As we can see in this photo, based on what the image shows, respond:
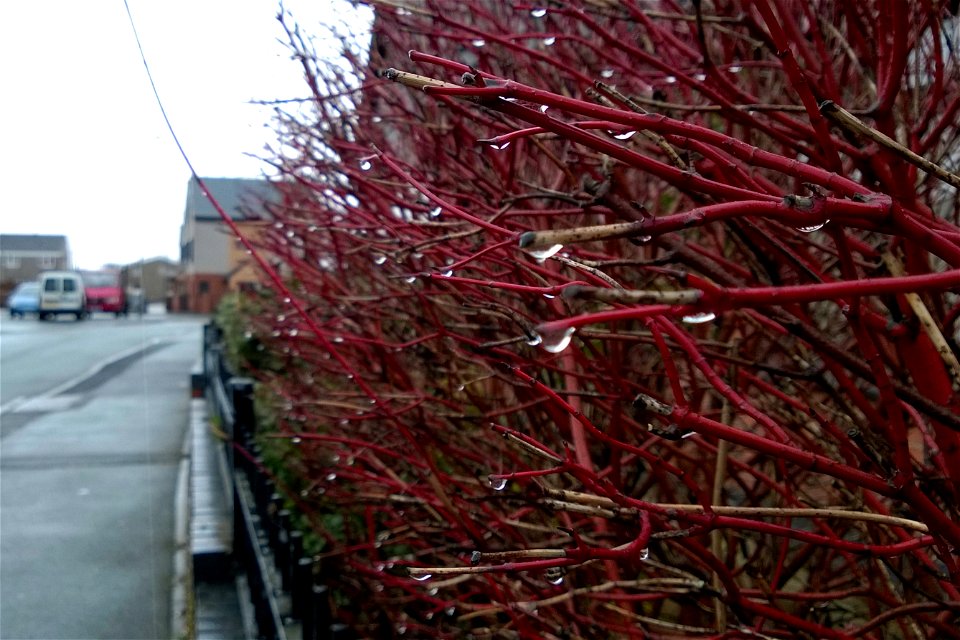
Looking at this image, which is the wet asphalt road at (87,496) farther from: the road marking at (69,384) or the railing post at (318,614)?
the railing post at (318,614)

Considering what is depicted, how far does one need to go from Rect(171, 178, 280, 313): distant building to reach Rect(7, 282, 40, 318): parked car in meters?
3.39

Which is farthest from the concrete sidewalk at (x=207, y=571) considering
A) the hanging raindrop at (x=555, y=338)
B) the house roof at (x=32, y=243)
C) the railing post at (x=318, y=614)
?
the hanging raindrop at (x=555, y=338)

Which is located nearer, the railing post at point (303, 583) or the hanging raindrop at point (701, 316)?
the hanging raindrop at point (701, 316)

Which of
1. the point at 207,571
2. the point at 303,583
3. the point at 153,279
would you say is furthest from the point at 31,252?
the point at 153,279

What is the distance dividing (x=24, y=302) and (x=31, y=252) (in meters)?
17.8

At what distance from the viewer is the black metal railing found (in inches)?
151

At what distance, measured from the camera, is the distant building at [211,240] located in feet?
25.9

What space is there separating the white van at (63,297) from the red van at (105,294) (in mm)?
187

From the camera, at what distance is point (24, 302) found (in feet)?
78.9

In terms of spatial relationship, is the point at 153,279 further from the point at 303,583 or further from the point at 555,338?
the point at 555,338

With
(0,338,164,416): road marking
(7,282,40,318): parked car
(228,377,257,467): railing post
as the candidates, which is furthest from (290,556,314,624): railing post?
(7,282,40,318): parked car

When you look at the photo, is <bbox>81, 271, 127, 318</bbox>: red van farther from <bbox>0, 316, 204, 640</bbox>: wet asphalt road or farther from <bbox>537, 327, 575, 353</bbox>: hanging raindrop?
<bbox>537, 327, 575, 353</bbox>: hanging raindrop

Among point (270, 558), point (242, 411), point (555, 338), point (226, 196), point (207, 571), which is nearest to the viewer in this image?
point (555, 338)

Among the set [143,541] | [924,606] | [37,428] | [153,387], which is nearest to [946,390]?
[924,606]
